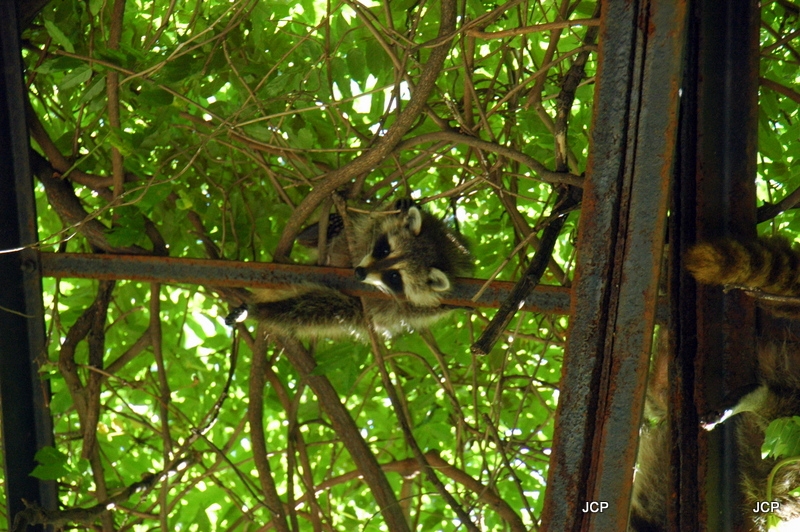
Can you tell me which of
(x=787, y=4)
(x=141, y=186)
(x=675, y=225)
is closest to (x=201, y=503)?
(x=141, y=186)

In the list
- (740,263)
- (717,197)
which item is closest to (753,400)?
(740,263)

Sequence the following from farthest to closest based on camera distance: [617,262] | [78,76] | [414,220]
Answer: [414,220] < [78,76] < [617,262]

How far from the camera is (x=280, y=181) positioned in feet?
10.6

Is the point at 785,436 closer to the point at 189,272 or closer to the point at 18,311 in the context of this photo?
the point at 189,272

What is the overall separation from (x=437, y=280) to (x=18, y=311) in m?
1.55

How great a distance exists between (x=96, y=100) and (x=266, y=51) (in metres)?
0.76

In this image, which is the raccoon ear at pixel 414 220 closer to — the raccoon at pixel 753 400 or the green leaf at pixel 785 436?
the raccoon at pixel 753 400

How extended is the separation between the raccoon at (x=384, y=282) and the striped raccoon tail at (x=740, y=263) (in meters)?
1.07

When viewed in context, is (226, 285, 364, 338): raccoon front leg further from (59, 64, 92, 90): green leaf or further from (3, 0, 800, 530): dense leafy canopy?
(59, 64, 92, 90): green leaf

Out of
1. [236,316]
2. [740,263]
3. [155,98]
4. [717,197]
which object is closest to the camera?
[740,263]

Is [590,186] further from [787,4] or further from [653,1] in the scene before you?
[787,4]

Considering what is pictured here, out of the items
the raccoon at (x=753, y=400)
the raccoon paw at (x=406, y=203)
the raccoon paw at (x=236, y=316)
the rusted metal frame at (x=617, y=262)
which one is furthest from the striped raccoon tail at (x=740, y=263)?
the raccoon paw at (x=236, y=316)

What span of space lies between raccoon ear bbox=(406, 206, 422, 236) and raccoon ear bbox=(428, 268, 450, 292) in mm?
302

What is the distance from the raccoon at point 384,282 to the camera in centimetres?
308
